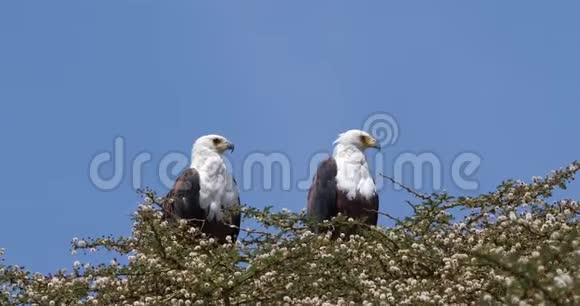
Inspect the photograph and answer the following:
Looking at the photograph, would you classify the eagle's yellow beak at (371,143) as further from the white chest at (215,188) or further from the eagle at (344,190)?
the white chest at (215,188)

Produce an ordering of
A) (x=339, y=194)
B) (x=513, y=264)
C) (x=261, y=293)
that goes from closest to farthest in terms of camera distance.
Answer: (x=513, y=264) → (x=261, y=293) → (x=339, y=194)

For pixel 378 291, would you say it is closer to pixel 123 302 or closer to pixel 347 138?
pixel 123 302

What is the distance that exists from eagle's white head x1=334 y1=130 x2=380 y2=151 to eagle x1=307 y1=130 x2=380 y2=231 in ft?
0.58

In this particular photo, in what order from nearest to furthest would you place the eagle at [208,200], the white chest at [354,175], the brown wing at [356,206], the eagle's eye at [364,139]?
1. the brown wing at [356,206]
2. the white chest at [354,175]
3. the eagle at [208,200]
4. the eagle's eye at [364,139]

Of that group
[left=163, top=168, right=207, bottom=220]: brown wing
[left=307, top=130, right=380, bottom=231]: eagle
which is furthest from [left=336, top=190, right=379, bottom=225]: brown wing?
[left=163, top=168, right=207, bottom=220]: brown wing

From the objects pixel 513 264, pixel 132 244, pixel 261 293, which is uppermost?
pixel 132 244

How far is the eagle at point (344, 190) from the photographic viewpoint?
11758 millimetres

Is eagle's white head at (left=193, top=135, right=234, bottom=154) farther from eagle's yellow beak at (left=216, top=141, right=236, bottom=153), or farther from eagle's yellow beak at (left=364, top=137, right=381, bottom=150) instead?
eagle's yellow beak at (left=364, top=137, right=381, bottom=150)

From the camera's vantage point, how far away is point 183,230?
34.6 feet

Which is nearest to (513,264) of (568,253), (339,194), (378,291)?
(568,253)

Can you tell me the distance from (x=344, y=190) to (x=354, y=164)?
454 mm

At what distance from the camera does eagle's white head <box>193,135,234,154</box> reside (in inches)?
497

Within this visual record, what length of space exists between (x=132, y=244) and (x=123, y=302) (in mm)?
1891

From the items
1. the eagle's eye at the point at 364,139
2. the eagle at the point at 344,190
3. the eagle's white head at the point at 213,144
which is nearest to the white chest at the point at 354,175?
the eagle at the point at 344,190
